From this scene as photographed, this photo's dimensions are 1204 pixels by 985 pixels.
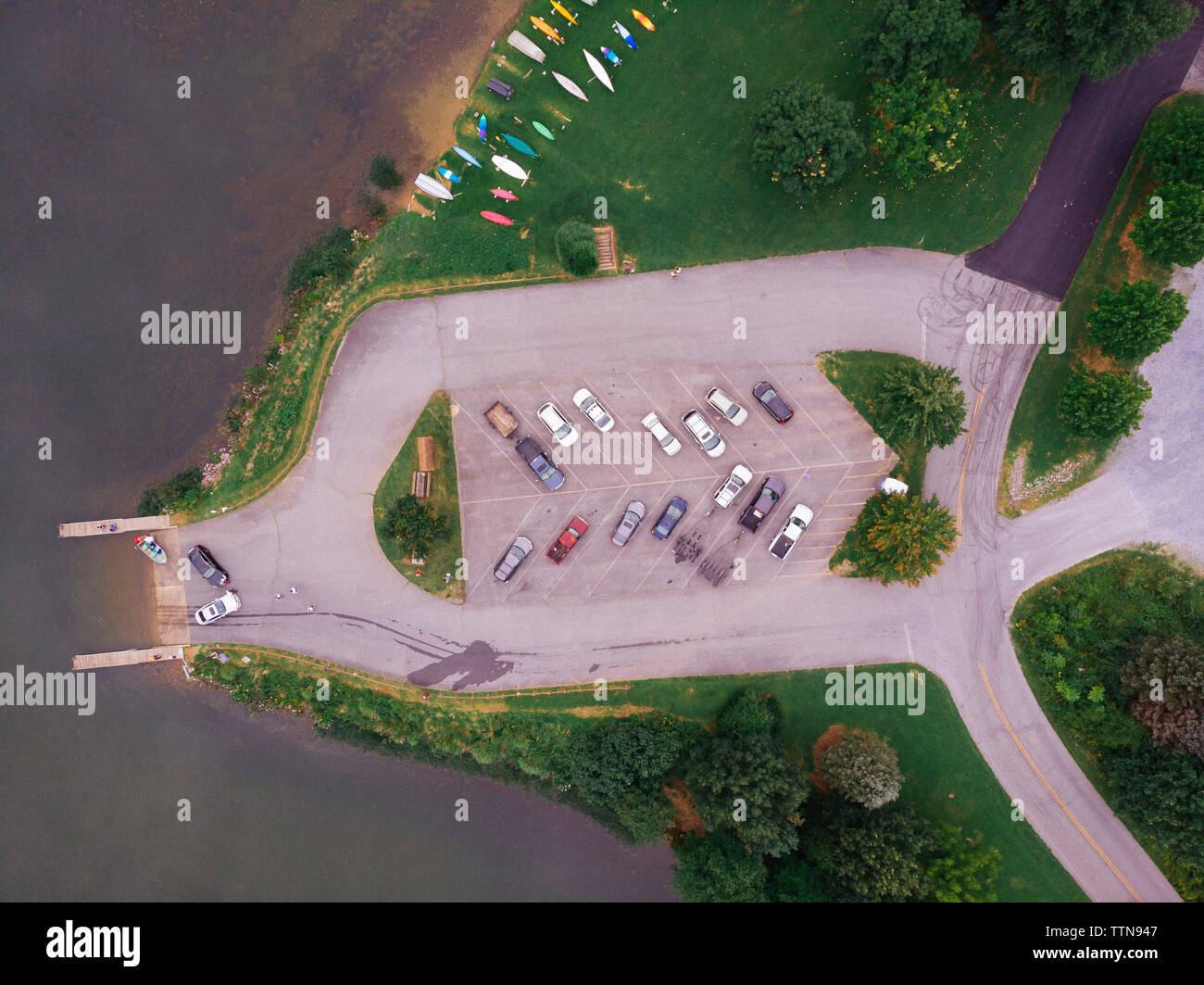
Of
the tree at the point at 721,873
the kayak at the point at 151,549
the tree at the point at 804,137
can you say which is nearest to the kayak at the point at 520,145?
the tree at the point at 804,137

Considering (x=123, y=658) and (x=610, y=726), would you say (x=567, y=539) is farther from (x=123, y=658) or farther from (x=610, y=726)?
(x=123, y=658)

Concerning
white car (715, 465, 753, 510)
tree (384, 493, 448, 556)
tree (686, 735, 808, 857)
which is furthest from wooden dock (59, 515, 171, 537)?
tree (686, 735, 808, 857)

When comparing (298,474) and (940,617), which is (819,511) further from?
(298,474)

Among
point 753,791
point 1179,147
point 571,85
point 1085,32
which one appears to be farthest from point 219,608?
point 1179,147

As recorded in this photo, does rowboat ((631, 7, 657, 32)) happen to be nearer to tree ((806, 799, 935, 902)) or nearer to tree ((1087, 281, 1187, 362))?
tree ((1087, 281, 1187, 362))

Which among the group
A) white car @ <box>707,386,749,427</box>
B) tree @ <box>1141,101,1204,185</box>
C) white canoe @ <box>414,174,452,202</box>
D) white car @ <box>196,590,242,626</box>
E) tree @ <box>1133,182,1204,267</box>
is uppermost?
white canoe @ <box>414,174,452,202</box>
